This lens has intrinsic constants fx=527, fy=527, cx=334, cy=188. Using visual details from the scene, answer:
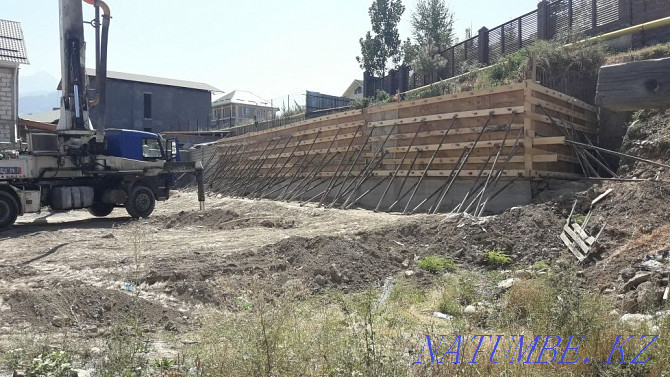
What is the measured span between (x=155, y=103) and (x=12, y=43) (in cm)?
2157

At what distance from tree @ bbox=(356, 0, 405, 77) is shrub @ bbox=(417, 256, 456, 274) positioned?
39362 mm

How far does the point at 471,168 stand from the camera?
13.9 metres

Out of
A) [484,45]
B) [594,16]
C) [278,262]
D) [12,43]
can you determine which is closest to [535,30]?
[484,45]

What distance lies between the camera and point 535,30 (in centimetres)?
2211

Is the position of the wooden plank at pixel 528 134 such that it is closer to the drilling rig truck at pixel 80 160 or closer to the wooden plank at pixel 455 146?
the wooden plank at pixel 455 146

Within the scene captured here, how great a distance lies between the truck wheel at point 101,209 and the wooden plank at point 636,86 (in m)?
18.0

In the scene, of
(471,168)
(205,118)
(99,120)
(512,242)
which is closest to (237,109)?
(205,118)

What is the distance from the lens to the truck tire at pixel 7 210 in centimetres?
1460

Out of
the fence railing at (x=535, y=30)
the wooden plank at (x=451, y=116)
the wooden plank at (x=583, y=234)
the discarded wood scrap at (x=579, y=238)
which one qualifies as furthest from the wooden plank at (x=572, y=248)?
the fence railing at (x=535, y=30)

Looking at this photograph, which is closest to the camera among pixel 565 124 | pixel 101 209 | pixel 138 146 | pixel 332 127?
pixel 565 124

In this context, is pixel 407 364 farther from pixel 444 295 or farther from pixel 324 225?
pixel 324 225

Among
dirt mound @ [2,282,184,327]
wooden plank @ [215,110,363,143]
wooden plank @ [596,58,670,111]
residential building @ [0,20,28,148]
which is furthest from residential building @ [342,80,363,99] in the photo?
wooden plank @ [596,58,670,111]

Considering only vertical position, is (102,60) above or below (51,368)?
above

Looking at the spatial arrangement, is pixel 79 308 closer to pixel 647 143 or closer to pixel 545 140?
pixel 545 140
